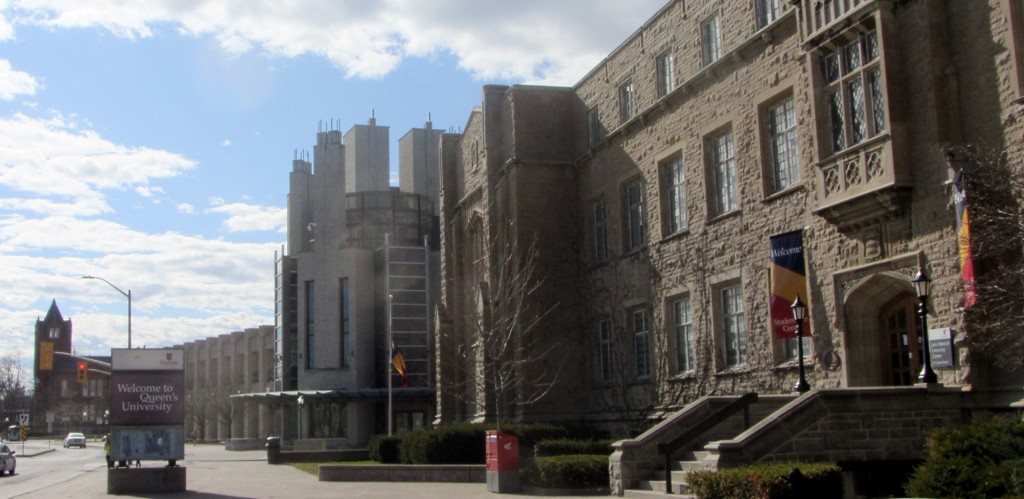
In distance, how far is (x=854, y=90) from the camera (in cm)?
2086

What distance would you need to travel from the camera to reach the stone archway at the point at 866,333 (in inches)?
830

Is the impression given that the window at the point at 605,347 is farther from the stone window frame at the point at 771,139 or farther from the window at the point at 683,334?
the stone window frame at the point at 771,139

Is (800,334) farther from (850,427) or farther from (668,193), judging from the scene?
(668,193)

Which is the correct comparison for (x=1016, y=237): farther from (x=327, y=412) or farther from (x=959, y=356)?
(x=327, y=412)

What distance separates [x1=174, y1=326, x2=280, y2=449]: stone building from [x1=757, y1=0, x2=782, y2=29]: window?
58.7 m

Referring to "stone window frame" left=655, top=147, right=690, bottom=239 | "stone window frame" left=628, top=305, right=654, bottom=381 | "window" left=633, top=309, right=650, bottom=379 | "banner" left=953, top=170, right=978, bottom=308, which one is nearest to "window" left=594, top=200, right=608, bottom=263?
"stone window frame" left=628, top=305, right=654, bottom=381

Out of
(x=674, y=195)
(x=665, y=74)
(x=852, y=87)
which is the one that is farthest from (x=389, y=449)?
(x=852, y=87)

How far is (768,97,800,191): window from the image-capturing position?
78.8 feet

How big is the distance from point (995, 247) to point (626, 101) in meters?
16.6

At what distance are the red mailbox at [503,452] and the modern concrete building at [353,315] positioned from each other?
3531 cm

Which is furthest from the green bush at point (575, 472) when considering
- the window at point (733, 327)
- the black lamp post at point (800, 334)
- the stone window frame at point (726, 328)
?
the window at point (733, 327)

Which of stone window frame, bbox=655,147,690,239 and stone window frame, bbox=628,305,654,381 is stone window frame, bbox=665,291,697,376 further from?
stone window frame, bbox=655,147,690,239

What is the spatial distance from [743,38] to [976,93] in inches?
313

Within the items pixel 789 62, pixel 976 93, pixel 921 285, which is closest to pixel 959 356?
pixel 921 285
